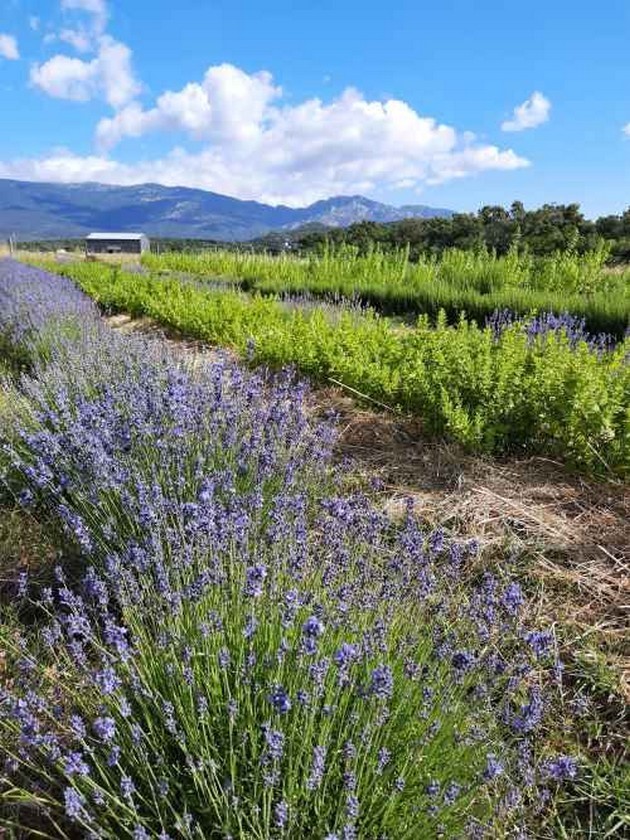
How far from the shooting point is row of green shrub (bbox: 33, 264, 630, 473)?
3.05 metres

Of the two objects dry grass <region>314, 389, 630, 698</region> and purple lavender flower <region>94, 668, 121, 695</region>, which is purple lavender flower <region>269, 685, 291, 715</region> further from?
dry grass <region>314, 389, 630, 698</region>

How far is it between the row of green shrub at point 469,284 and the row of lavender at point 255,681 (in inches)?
172

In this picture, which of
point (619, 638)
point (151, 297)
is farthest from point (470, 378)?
point (151, 297)

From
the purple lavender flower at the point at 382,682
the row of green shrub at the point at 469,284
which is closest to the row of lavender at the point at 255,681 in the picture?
the purple lavender flower at the point at 382,682

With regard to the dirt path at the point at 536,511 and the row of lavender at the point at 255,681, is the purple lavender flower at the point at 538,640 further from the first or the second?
the dirt path at the point at 536,511

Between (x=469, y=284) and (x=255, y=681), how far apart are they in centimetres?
845

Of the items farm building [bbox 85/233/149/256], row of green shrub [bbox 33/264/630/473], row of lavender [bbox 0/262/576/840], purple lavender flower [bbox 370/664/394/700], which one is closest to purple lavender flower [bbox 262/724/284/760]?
row of lavender [bbox 0/262/576/840]

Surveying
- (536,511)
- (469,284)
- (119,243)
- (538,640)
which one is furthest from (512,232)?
(119,243)

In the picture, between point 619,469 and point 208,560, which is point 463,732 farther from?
point 619,469

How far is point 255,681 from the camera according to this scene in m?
1.44

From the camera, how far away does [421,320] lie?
190 inches

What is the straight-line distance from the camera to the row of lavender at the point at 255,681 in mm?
1275

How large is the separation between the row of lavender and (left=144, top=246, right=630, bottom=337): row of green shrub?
4357 mm

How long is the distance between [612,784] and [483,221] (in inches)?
685
